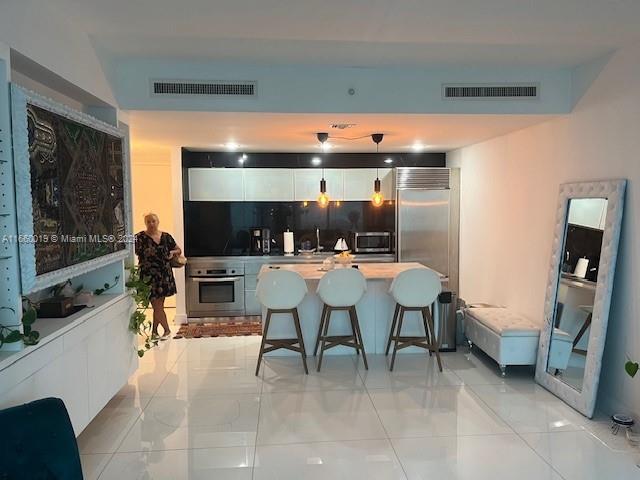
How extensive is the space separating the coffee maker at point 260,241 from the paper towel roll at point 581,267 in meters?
4.37

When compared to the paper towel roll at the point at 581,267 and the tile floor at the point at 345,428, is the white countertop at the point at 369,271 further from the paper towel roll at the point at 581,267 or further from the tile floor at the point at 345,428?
the paper towel roll at the point at 581,267

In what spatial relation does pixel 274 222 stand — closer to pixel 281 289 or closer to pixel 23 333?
pixel 281 289

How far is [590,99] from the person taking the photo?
154 inches

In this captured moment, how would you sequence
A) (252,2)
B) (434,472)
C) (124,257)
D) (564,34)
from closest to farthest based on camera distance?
(252,2) → (434,472) → (564,34) → (124,257)

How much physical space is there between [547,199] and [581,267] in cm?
87

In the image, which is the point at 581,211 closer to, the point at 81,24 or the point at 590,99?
the point at 590,99

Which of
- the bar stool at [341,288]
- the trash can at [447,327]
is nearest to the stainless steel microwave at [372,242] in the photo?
the trash can at [447,327]

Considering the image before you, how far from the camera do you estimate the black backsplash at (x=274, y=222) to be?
7199 mm

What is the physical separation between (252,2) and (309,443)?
2.78 meters

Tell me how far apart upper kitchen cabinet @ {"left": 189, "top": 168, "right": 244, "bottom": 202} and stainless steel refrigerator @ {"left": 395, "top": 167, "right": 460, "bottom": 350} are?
2.35m

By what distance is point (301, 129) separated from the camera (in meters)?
4.95

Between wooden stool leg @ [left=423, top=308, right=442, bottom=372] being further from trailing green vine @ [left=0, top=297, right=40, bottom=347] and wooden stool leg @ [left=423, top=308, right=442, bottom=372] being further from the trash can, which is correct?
trailing green vine @ [left=0, top=297, right=40, bottom=347]

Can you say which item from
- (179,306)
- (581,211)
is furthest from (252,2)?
(179,306)

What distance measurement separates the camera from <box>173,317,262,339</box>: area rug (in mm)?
6082
